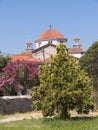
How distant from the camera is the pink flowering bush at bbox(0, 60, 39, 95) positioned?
31.9 metres

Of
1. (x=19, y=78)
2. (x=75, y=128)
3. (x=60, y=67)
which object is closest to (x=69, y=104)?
(x=60, y=67)

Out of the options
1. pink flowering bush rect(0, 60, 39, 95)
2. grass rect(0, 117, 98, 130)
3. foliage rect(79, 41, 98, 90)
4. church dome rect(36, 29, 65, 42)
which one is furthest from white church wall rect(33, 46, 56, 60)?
grass rect(0, 117, 98, 130)

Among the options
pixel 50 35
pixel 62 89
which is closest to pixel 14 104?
pixel 62 89

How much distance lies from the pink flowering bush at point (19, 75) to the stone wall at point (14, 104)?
9285mm

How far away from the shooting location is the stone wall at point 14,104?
20.6m

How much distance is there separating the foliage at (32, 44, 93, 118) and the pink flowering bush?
15.6m

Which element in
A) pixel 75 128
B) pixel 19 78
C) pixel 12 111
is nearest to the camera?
pixel 75 128

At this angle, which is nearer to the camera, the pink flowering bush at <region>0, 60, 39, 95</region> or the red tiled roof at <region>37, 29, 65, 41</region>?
the pink flowering bush at <region>0, 60, 39, 95</region>

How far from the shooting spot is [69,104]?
15555 mm

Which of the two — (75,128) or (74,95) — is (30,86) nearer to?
(74,95)

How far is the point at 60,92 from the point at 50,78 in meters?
0.66

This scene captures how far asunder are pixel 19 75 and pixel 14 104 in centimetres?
1171

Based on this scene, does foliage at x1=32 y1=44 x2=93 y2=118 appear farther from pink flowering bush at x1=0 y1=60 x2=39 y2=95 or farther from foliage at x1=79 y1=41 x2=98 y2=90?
foliage at x1=79 y1=41 x2=98 y2=90

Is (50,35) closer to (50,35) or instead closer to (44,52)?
(50,35)
